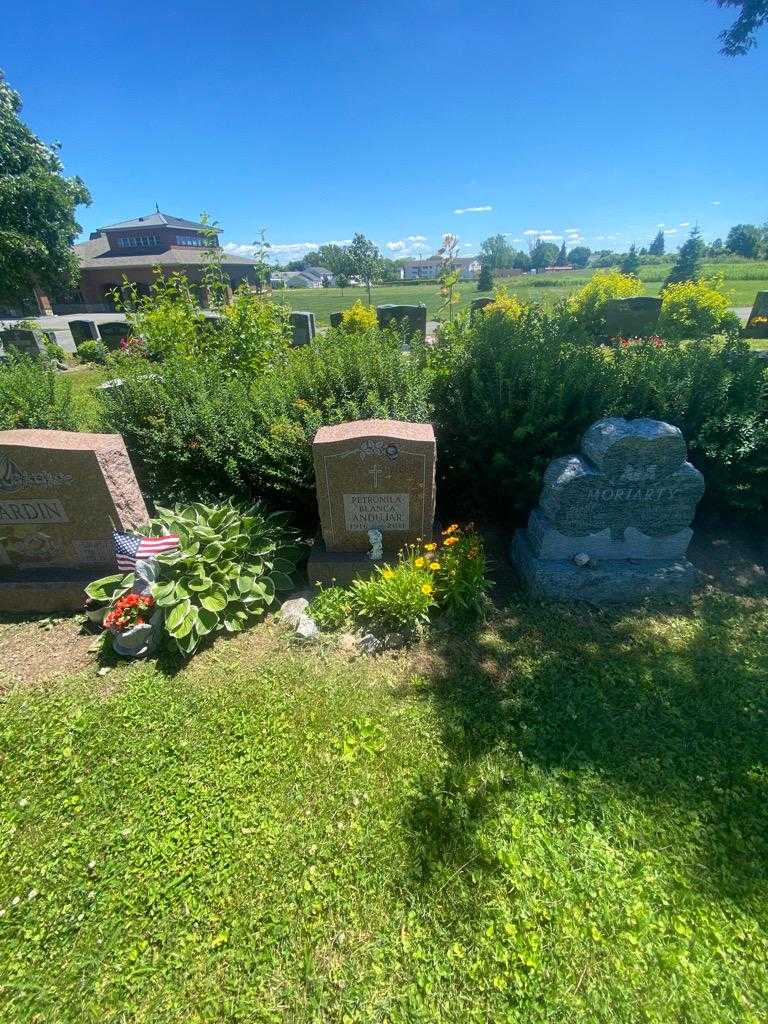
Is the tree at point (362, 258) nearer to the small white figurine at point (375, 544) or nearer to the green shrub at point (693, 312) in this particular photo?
the green shrub at point (693, 312)

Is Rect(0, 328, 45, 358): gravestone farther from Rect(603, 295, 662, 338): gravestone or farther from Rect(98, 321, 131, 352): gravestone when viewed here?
Rect(603, 295, 662, 338): gravestone

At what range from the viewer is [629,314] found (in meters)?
14.6

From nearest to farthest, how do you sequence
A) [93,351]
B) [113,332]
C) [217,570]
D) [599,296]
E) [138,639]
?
[138,639] < [217,570] < [93,351] < [599,296] < [113,332]

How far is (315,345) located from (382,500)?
270cm

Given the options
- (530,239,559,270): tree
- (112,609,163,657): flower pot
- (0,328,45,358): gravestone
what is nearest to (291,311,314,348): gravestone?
(0,328,45,358): gravestone

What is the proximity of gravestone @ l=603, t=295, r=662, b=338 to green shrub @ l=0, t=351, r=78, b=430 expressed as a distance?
14.4 meters

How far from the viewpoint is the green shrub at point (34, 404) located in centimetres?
512

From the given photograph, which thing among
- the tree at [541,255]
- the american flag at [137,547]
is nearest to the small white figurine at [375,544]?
the american flag at [137,547]

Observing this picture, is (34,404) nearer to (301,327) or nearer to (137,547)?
(137,547)

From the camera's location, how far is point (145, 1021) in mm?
1879

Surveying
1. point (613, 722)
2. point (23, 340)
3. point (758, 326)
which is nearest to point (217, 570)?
point (613, 722)

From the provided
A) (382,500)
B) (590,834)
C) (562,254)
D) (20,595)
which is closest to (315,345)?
(382,500)

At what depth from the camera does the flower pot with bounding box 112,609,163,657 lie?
3555 mm

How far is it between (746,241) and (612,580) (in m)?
113
